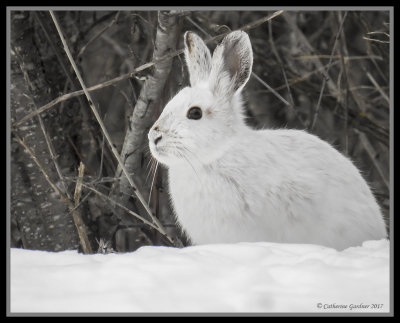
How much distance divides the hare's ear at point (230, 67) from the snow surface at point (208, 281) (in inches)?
41.0

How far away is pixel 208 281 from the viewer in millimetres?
2908

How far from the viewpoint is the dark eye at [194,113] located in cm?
382

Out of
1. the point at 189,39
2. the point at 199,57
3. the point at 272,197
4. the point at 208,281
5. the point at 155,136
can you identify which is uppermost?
the point at 189,39

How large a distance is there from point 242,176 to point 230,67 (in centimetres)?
63

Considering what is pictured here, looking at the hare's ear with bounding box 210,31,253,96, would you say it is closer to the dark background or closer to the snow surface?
the dark background

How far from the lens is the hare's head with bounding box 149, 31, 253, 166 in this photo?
374cm

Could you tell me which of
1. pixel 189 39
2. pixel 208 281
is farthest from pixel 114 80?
pixel 208 281

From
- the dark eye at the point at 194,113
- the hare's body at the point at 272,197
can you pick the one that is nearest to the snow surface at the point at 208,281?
the hare's body at the point at 272,197

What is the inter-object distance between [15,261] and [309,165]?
5.24 feet

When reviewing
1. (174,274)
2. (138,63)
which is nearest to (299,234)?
(174,274)

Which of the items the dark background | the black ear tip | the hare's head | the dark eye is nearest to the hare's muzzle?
the hare's head

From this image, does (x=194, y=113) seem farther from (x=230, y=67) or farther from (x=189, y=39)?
(x=189, y=39)

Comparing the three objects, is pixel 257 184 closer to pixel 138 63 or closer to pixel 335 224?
pixel 335 224

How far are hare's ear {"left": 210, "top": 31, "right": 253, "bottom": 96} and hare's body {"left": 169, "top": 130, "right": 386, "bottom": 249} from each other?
0.94ft
